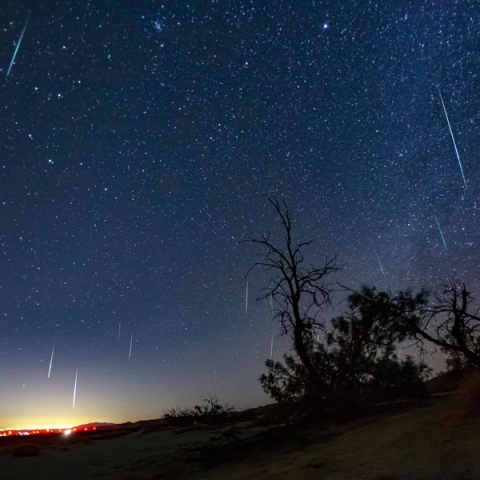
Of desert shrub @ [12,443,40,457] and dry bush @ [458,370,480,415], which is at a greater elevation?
dry bush @ [458,370,480,415]

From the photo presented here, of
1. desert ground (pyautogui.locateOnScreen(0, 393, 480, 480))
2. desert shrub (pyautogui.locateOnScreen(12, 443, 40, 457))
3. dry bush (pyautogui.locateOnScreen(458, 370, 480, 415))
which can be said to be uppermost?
dry bush (pyautogui.locateOnScreen(458, 370, 480, 415))

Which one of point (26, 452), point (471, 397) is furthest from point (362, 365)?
point (26, 452)

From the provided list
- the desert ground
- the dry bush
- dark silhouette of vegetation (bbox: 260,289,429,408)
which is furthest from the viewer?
dark silhouette of vegetation (bbox: 260,289,429,408)

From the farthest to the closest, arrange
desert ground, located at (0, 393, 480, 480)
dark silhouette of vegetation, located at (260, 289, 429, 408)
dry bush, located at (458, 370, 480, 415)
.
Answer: dark silhouette of vegetation, located at (260, 289, 429, 408), dry bush, located at (458, 370, 480, 415), desert ground, located at (0, 393, 480, 480)

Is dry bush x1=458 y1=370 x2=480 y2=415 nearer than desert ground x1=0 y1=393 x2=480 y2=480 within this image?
No

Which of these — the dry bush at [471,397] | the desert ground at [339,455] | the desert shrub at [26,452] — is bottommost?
the desert shrub at [26,452]

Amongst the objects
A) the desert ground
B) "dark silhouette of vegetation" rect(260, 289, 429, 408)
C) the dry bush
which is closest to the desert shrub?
the desert ground

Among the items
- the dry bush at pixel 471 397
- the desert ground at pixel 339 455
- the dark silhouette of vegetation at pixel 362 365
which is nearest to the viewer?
the desert ground at pixel 339 455

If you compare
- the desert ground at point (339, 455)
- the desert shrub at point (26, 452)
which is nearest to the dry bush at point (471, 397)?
the desert ground at point (339, 455)

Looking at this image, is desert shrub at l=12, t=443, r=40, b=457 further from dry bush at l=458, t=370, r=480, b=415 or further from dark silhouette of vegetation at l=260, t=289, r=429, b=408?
dry bush at l=458, t=370, r=480, b=415

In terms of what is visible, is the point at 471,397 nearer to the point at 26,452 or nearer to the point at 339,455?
the point at 339,455

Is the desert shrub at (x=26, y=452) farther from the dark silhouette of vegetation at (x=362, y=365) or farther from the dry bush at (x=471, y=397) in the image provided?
the dry bush at (x=471, y=397)

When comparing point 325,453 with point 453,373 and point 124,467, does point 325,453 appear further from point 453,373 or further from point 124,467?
point 453,373

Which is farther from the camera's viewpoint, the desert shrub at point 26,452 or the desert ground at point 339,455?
the desert shrub at point 26,452
